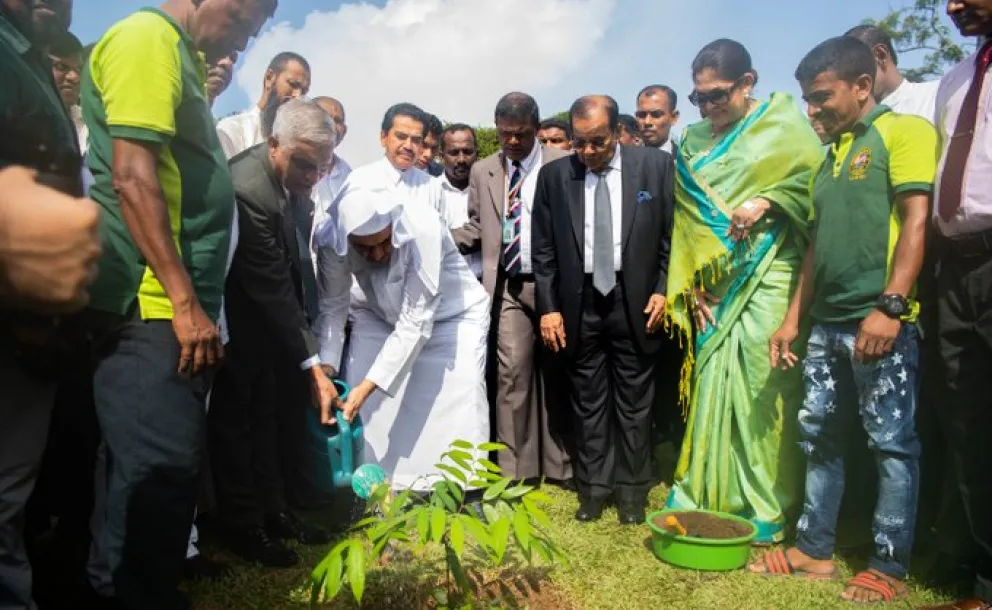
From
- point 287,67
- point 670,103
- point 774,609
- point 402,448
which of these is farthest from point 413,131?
point 774,609

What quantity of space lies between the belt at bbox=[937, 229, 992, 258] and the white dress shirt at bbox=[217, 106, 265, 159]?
134 inches

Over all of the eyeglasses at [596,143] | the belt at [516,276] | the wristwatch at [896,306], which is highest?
the eyeglasses at [596,143]

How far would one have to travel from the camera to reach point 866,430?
3.04 m

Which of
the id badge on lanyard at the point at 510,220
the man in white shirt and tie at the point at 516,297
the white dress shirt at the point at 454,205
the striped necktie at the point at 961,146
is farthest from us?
the white dress shirt at the point at 454,205

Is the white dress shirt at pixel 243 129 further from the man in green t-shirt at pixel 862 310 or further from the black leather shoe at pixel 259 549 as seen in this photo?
the man in green t-shirt at pixel 862 310

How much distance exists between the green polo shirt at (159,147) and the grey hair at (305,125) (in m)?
0.65

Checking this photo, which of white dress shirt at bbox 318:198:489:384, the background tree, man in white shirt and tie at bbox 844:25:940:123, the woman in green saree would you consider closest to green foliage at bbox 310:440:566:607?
white dress shirt at bbox 318:198:489:384

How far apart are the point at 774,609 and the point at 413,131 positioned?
114 inches

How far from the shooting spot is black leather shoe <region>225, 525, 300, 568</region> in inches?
125

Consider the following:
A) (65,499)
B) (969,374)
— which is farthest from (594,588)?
(65,499)

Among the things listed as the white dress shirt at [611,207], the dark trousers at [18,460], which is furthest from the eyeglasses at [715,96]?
the dark trousers at [18,460]

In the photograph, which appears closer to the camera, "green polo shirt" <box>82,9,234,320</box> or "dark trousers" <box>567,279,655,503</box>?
"green polo shirt" <box>82,9,234,320</box>

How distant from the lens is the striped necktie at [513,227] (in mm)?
4328

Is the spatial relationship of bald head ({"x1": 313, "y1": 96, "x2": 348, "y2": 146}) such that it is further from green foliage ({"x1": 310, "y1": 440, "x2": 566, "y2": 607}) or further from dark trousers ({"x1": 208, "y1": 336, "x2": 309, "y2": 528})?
green foliage ({"x1": 310, "y1": 440, "x2": 566, "y2": 607})
